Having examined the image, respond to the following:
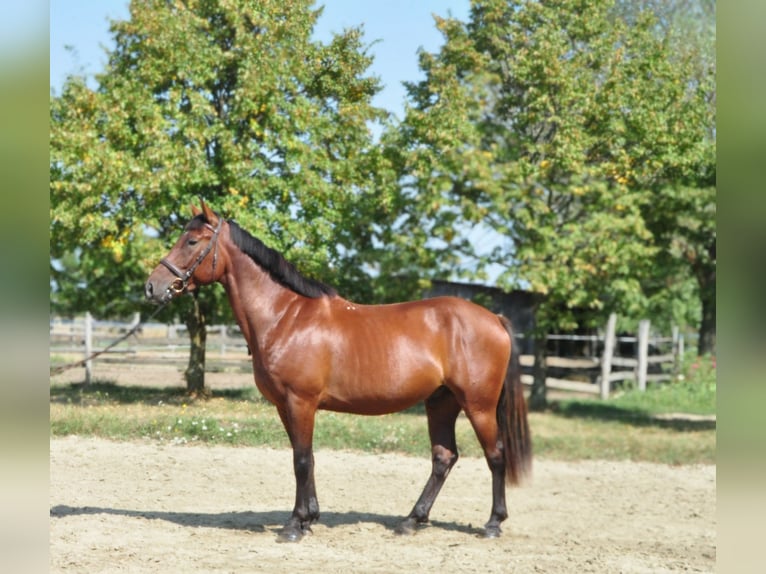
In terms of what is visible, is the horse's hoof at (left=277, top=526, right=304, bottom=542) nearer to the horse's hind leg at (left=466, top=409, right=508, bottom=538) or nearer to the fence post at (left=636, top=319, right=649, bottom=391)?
the horse's hind leg at (left=466, top=409, right=508, bottom=538)

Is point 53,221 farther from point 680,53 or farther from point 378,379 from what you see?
point 680,53

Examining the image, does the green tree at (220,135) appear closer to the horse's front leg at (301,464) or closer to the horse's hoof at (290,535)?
the horse's front leg at (301,464)

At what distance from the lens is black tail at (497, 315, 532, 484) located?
6188 mm

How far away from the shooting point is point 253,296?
18.7 feet

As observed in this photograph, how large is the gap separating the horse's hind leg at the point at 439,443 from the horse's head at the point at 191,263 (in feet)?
6.31

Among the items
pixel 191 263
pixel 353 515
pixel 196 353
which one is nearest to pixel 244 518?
pixel 353 515

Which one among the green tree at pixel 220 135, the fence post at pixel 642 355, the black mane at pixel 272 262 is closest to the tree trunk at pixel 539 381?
the fence post at pixel 642 355

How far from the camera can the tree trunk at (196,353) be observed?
1091cm

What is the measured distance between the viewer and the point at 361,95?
29.3ft

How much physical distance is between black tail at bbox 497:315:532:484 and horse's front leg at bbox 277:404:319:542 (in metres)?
1.53

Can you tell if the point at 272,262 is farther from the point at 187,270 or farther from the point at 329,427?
the point at 329,427

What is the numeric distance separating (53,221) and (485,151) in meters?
6.54
